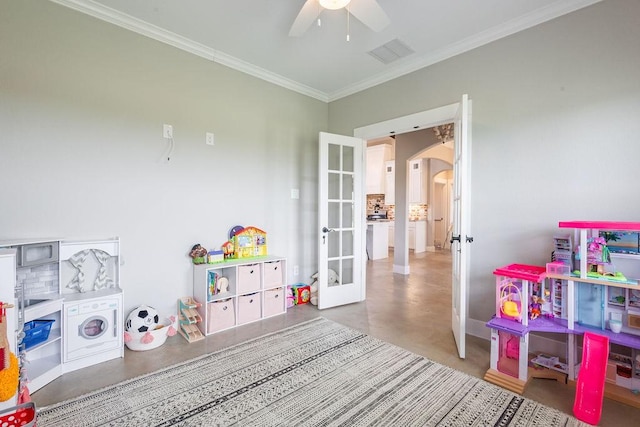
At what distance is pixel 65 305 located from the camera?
2.07 m

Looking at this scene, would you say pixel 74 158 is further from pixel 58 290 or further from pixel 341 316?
pixel 341 316

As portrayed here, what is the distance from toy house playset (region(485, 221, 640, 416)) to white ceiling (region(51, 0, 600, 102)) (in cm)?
178

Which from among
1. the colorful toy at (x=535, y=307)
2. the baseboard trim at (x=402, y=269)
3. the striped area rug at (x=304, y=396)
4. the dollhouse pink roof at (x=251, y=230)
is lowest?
the striped area rug at (x=304, y=396)

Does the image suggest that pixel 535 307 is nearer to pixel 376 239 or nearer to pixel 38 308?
pixel 38 308

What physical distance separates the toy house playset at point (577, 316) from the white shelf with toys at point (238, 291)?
2084 millimetres

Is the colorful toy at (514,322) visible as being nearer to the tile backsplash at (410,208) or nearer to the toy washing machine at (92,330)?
the toy washing machine at (92,330)

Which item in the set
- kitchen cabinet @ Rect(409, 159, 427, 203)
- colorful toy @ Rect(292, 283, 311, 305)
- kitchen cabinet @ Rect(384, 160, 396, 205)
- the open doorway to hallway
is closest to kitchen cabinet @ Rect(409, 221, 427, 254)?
the open doorway to hallway

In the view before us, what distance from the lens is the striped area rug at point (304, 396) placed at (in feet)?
5.35

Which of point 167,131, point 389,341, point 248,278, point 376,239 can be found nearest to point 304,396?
point 389,341

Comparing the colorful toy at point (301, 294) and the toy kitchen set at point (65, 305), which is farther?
the colorful toy at point (301, 294)

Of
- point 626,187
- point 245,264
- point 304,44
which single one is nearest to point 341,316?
point 245,264

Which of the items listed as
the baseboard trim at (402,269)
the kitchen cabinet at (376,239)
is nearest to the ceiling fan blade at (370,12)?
the baseboard trim at (402,269)

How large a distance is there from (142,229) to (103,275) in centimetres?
47

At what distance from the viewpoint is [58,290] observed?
220cm
